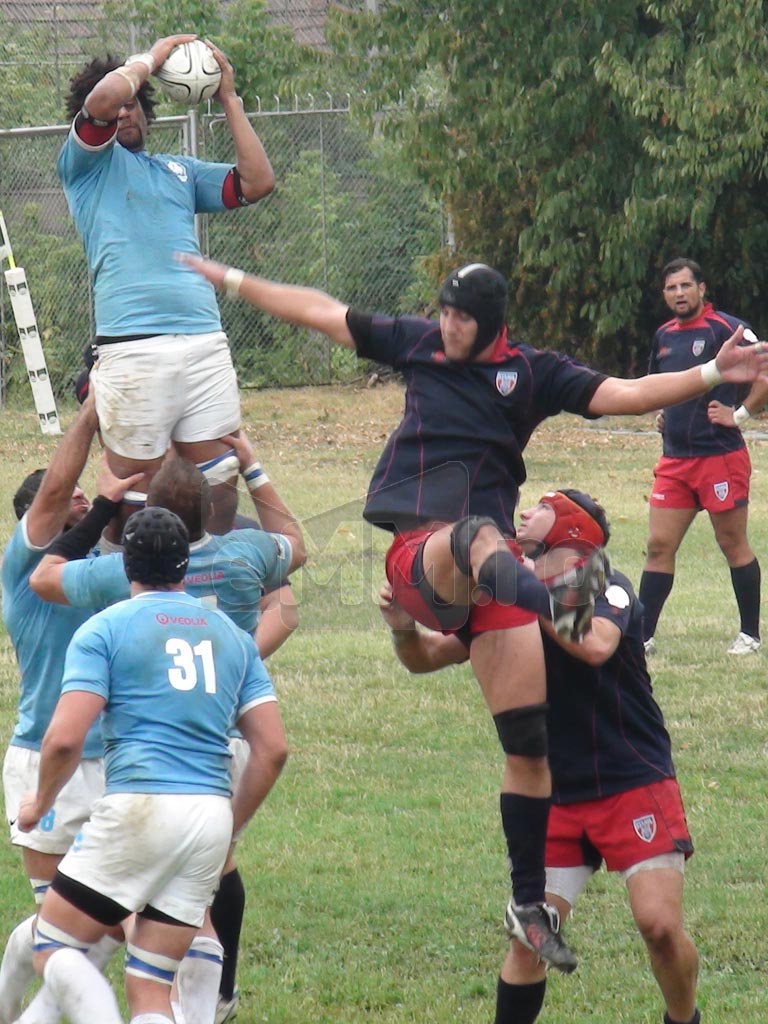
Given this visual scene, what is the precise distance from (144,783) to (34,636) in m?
1.18

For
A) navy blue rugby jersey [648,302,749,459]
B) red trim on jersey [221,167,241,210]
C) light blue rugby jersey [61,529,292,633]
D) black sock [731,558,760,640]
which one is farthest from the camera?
black sock [731,558,760,640]

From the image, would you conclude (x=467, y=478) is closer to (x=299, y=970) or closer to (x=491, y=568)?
(x=491, y=568)

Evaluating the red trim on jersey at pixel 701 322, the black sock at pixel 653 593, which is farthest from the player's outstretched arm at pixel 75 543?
the red trim on jersey at pixel 701 322

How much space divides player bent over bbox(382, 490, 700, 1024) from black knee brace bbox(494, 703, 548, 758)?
5 centimetres

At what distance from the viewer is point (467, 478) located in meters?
5.24

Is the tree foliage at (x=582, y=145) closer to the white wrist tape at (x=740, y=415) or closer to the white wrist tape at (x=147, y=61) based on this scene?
the white wrist tape at (x=740, y=415)

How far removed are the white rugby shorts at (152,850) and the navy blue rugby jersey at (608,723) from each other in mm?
1195

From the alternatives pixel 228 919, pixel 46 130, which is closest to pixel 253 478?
pixel 228 919

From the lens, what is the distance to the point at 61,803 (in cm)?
501

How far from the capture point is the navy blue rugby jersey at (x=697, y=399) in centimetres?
1001

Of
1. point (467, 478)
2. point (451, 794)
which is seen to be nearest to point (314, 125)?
point (451, 794)

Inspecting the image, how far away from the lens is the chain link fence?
22016 millimetres

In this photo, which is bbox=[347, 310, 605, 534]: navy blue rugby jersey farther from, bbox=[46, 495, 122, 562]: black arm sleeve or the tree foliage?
the tree foliage

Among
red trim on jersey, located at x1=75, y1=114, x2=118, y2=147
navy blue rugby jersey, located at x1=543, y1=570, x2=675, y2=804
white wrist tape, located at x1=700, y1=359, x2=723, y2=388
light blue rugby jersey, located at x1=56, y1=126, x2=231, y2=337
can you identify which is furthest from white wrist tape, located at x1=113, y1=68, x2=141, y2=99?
navy blue rugby jersey, located at x1=543, y1=570, x2=675, y2=804
